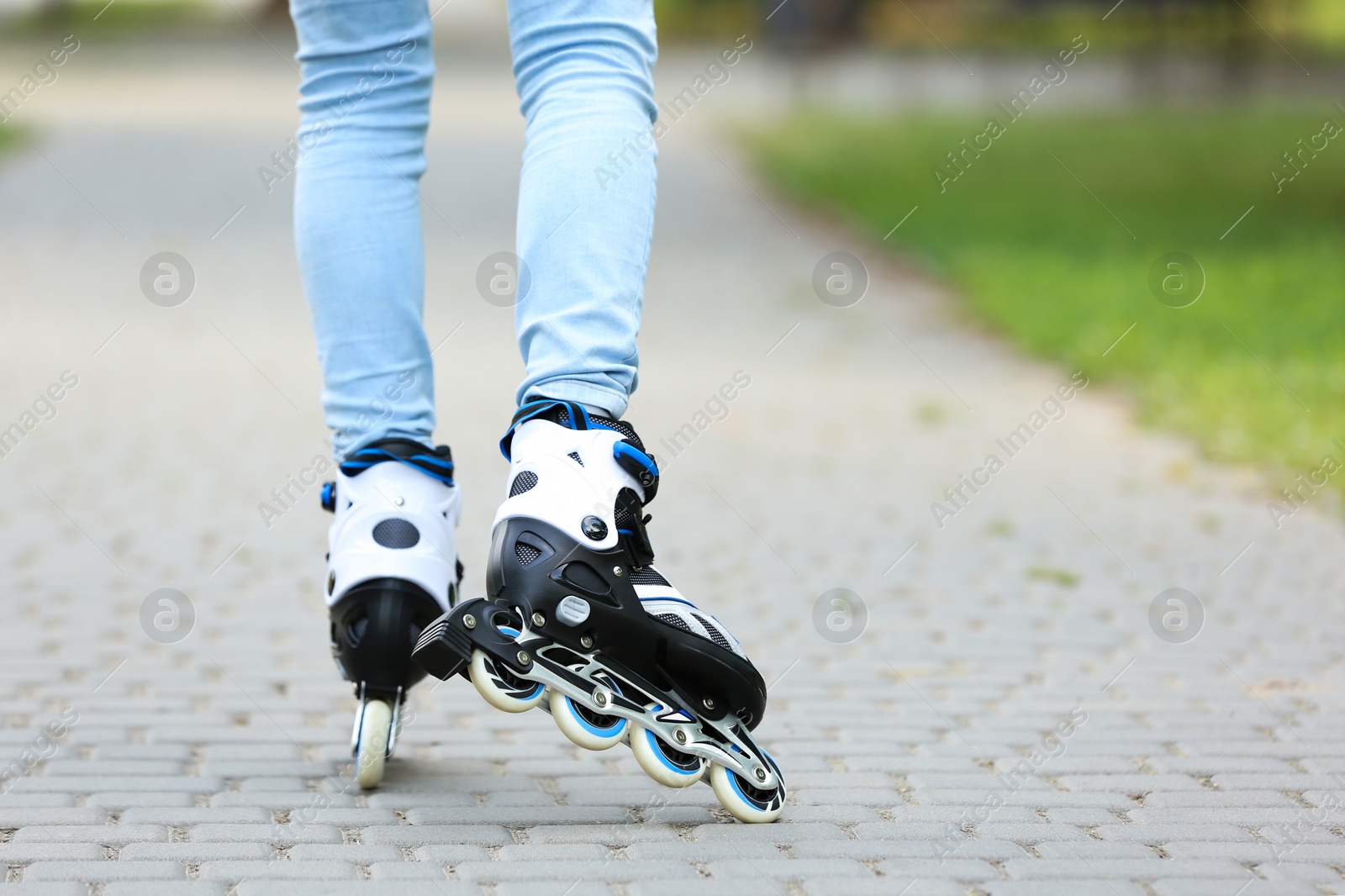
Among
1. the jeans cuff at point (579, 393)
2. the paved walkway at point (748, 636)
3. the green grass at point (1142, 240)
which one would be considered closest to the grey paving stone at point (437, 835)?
the paved walkway at point (748, 636)

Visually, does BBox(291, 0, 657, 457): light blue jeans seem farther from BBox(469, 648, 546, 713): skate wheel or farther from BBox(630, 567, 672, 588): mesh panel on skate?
BBox(469, 648, 546, 713): skate wheel

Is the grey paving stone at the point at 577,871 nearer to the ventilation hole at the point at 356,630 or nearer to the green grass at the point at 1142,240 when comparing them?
the ventilation hole at the point at 356,630

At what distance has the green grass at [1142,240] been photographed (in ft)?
22.5

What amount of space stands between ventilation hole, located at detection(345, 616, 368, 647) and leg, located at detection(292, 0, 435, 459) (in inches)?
10.9

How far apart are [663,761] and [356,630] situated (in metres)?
0.54

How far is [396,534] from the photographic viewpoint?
7.70 feet

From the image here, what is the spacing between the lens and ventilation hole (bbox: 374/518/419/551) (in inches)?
92.1

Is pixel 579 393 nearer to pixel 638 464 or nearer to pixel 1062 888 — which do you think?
pixel 638 464

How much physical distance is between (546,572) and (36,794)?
100 cm

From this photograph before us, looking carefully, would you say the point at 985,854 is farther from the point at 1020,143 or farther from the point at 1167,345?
the point at 1020,143

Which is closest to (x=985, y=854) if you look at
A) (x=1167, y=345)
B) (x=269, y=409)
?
(x=269, y=409)

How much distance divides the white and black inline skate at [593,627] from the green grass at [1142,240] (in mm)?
4031

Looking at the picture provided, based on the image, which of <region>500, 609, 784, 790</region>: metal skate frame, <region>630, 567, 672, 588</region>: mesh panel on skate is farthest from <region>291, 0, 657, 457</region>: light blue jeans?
<region>500, 609, 784, 790</region>: metal skate frame

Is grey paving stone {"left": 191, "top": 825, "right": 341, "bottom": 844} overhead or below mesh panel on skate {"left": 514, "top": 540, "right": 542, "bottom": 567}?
below
